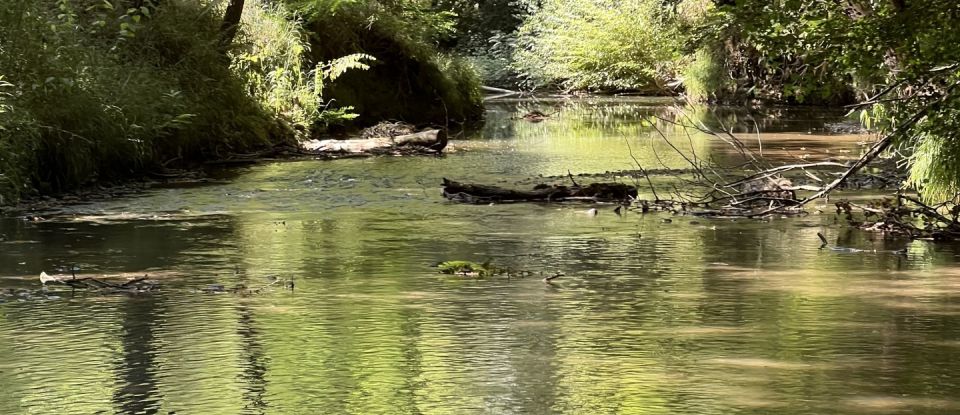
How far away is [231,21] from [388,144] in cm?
307

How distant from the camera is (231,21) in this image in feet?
68.3

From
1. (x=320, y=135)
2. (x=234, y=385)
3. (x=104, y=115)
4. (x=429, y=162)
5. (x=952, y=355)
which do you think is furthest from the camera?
(x=320, y=135)

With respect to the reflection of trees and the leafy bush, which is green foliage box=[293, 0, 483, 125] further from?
the leafy bush

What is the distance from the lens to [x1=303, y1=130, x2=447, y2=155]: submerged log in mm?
20094

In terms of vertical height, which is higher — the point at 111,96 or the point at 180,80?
the point at 180,80

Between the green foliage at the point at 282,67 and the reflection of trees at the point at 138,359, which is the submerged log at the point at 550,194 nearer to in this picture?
the reflection of trees at the point at 138,359

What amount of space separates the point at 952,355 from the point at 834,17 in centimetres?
495

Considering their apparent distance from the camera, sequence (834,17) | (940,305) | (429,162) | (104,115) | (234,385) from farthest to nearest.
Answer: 1. (429,162)
2. (104,115)
3. (834,17)
4. (940,305)
5. (234,385)

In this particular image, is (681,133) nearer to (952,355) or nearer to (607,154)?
(607,154)

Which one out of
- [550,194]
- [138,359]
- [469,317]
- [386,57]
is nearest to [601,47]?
[386,57]

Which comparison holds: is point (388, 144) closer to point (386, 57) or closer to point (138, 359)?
point (386, 57)

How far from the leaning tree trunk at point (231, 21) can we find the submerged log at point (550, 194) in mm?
7735

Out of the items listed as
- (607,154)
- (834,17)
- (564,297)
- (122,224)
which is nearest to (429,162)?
(607,154)

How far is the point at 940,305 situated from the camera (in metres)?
8.01
